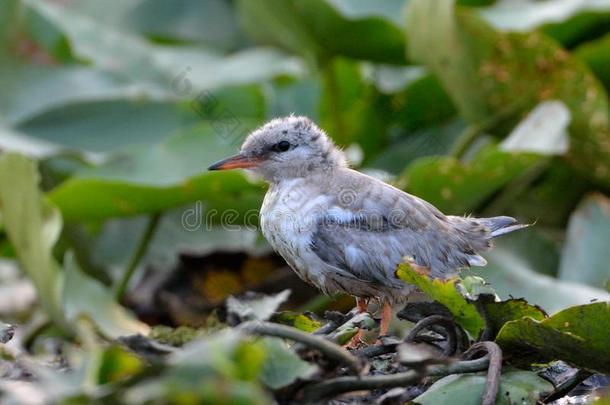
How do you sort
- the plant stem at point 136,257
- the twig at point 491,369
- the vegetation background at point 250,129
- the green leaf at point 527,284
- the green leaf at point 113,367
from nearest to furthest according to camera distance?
the green leaf at point 113,367, the twig at point 491,369, the green leaf at point 527,284, the vegetation background at point 250,129, the plant stem at point 136,257

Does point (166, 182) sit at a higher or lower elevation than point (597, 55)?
lower

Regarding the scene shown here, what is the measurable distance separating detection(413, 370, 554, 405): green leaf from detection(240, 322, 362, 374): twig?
35 centimetres

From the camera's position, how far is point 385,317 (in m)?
3.76

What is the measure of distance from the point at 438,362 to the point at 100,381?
0.73m

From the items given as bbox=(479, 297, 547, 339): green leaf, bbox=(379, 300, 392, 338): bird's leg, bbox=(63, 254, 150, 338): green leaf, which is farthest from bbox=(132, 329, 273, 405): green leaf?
bbox=(63, 254, 150, 338): green leaf

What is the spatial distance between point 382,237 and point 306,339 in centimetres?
143

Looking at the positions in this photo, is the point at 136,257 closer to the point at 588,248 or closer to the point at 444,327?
the point at 588,248

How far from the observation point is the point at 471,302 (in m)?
3.05

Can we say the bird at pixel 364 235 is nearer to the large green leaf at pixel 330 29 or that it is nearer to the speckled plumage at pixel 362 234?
the speckled plumage at pixel 362 234

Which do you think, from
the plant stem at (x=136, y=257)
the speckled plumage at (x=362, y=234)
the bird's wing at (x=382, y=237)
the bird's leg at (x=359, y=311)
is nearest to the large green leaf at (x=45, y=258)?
the plant stem at (x=136, y=257)

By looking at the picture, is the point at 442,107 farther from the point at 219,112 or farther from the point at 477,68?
the point at 219,112

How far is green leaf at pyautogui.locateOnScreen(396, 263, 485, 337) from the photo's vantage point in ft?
9.96

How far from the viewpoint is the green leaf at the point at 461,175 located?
5332 millimetres

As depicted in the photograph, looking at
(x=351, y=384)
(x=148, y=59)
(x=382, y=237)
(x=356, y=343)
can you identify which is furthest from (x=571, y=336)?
(x=148, y=59)
